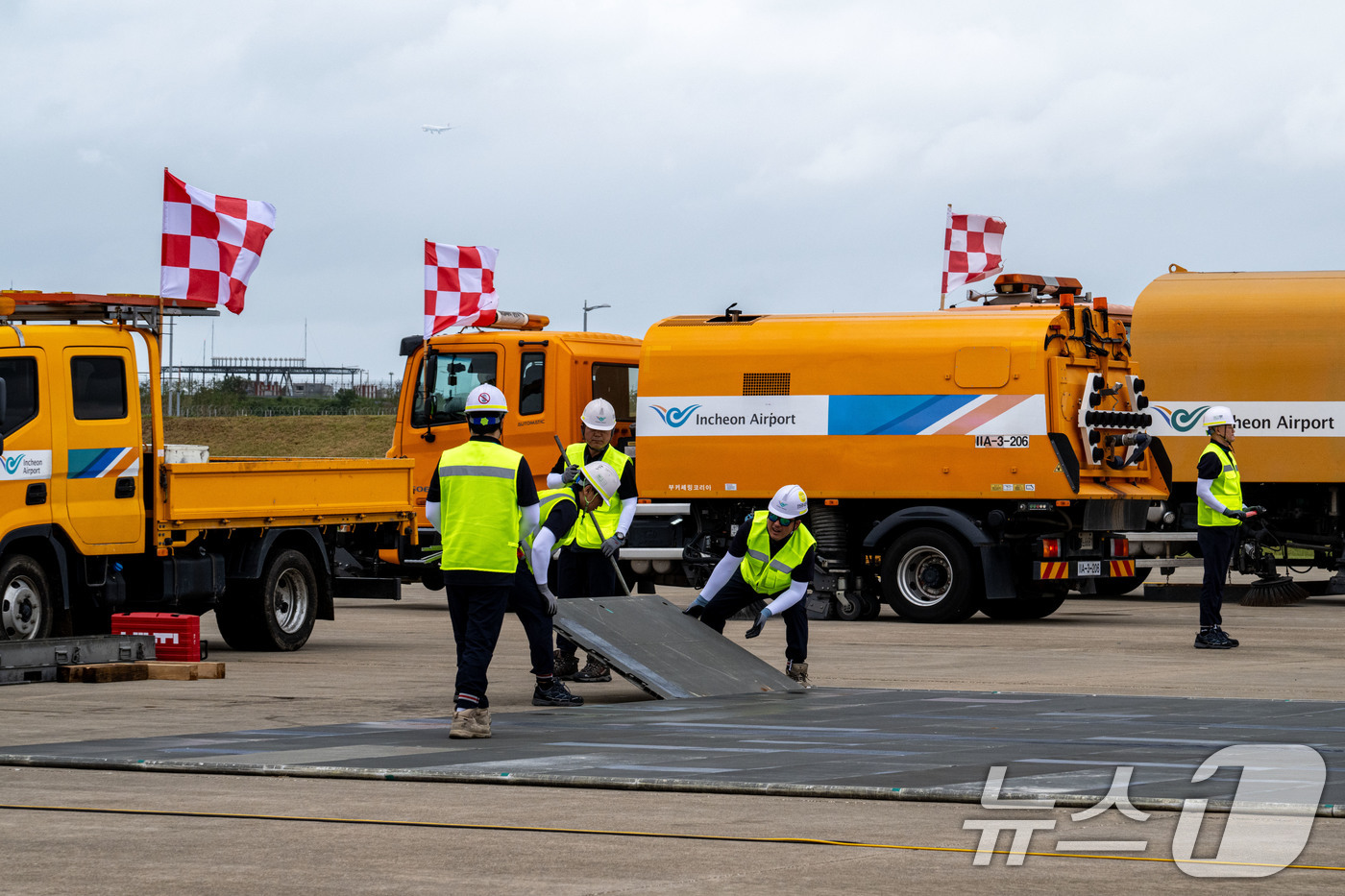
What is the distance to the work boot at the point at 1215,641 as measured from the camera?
1675cm

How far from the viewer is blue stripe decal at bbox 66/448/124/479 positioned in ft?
49.9

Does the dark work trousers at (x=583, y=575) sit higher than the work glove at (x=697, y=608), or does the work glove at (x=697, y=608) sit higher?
the dark work trousers at (x=583, y=575)

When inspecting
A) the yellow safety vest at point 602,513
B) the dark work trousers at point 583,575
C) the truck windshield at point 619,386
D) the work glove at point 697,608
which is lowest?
the work glove at point 697,608

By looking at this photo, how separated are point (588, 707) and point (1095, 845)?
5.40 m

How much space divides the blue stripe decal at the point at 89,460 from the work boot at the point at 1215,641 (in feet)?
28.1

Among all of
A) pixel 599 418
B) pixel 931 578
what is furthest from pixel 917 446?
pixel 599 418

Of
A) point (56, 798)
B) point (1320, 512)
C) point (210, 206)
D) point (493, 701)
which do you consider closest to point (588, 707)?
point (493, 701)

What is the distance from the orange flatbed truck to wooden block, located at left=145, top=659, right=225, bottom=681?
139 cm

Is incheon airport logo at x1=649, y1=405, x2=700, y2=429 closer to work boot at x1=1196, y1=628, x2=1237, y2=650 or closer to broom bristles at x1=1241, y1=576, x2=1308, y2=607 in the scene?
broom bristles at x1=1241, y1=576, x2=1308, y2=607

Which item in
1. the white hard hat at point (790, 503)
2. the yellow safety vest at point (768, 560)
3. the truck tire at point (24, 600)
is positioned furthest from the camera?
the truck tire at point (24, 600)

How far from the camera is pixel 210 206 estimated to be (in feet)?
59.1

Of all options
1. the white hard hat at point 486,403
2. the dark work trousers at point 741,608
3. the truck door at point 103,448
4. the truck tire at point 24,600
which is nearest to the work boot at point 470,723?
the white hard hat at point 486,403

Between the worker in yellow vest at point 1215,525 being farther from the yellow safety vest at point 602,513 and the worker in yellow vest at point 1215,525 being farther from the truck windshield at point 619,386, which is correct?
the truck windshield at point 619,386

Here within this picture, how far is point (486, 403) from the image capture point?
419 inches
